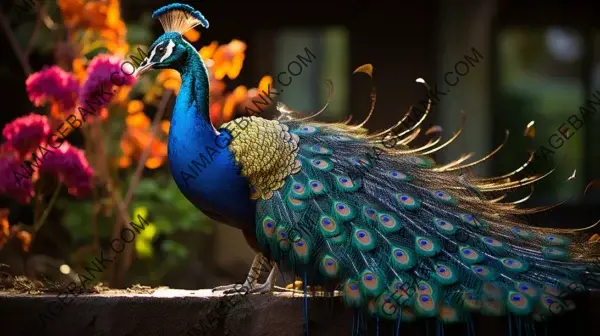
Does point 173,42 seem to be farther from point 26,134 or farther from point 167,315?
point 26,134

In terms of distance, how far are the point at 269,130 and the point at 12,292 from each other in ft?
4.12

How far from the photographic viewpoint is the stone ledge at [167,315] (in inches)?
164

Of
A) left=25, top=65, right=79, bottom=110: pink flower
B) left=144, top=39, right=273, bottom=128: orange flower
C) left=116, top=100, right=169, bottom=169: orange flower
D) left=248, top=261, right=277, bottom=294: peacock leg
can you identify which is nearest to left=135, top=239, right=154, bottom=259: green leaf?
left=116, top=100, right=169, bottom=169: orange flower

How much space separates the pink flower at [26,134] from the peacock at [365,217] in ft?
3.96

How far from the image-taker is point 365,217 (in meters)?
4.07

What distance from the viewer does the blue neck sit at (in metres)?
4.13

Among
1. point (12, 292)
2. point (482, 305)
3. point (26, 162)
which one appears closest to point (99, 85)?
point (26, 162)

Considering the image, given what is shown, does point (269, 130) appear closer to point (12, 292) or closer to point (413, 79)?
point (12, 292)

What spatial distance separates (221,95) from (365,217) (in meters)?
2.79

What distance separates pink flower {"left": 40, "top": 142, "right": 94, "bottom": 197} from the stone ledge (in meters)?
1.16

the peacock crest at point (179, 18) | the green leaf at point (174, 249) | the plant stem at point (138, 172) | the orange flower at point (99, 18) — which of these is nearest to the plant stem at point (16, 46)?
the orange flower at point (99, 18)

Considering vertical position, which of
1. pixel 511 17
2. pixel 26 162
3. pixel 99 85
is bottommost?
pixel 26 162

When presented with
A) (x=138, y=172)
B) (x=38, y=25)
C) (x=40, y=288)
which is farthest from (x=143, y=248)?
(x=40, y=288)

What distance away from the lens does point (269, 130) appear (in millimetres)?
4227
